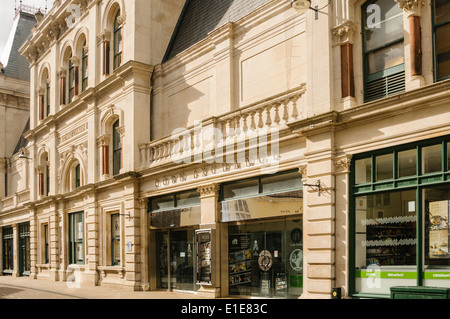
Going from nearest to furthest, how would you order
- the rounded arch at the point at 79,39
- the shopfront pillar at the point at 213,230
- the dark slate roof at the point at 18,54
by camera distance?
the shopfront pillar at the point at 213,230 < the rounded arch at the point at 79,39 < the dark slate roof at the point at 18,54

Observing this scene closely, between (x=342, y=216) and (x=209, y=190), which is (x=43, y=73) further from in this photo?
(x=342, y=216)

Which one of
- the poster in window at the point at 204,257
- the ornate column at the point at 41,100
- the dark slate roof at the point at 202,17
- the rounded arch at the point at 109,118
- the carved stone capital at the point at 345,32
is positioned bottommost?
the poster in window at the point at 204,257

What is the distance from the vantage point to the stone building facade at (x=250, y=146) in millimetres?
12703

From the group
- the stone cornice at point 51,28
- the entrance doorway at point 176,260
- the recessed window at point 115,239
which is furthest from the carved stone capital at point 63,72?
the entrance doorway at point 176,260

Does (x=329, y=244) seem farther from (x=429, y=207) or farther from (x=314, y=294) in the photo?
(x=429, y=207)

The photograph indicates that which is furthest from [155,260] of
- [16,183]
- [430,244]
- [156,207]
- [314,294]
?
[16,183]

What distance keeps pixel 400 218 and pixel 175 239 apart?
34.6ft

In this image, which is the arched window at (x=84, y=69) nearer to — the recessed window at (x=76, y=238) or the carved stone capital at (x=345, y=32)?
the recessed window at (x=76, y=238)

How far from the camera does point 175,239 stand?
70.1 ft

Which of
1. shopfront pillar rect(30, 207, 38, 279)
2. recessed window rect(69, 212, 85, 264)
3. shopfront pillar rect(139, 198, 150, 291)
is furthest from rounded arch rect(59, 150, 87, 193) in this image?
shopfront pillar rect(139, 198, 150, 291)

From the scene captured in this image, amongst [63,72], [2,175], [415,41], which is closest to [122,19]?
[63,72]

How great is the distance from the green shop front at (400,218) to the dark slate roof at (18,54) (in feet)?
125

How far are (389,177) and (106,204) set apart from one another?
50.2ft

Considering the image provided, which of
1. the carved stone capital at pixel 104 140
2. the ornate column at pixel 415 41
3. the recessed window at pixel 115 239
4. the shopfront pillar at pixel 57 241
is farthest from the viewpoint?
the shopfront pillar at pixel 57 241
